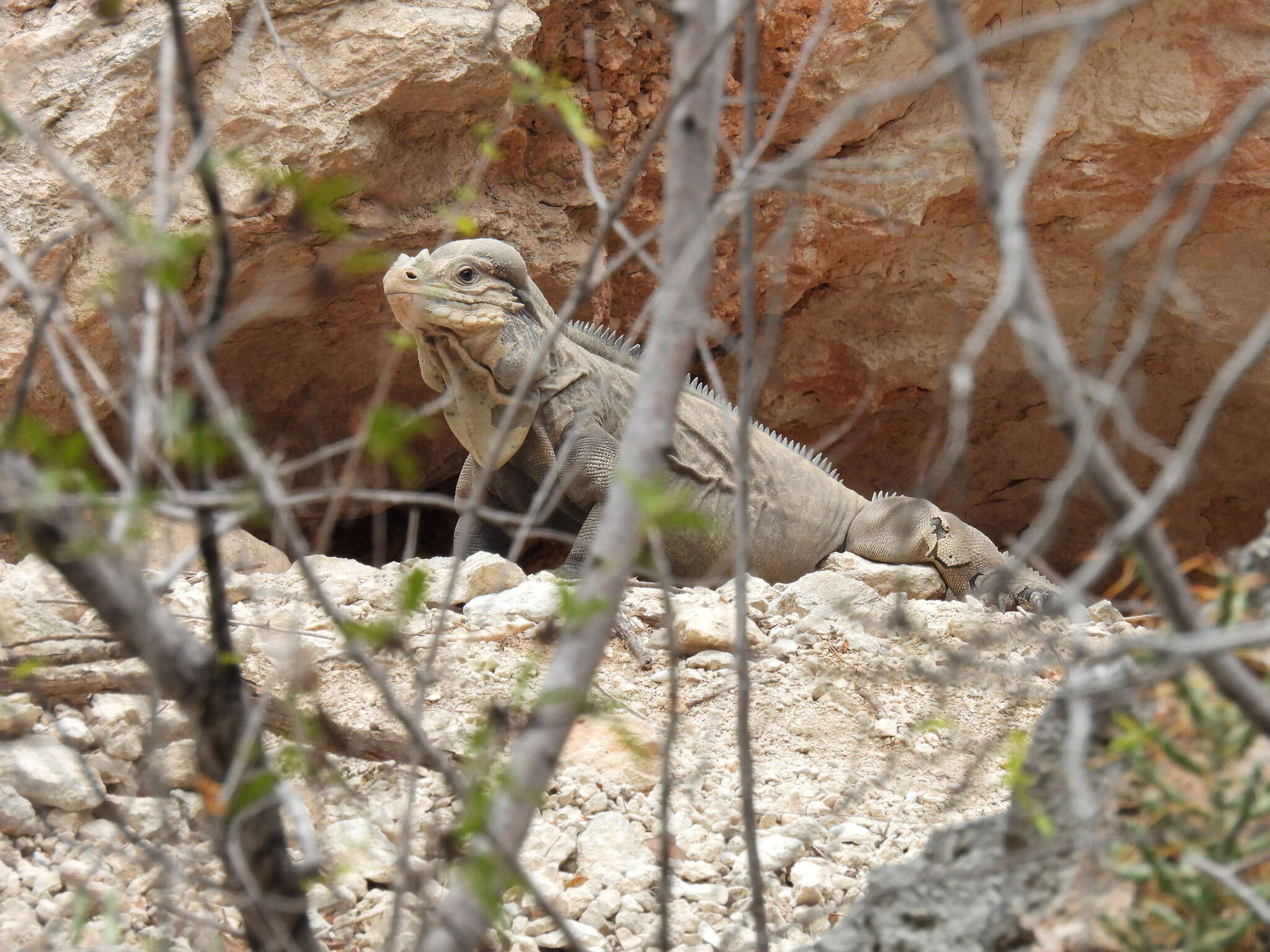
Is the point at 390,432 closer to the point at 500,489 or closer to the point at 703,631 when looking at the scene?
the point at 703,631

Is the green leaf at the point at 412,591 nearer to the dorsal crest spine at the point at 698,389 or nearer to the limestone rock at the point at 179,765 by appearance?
the limestone rock at the point at 179,765

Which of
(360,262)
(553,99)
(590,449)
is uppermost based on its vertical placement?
(553,99)

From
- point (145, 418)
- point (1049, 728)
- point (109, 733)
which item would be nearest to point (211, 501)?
point (145, 418)

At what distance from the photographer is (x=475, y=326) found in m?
6.48

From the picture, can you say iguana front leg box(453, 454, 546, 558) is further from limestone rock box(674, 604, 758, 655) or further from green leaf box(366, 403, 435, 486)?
green leaf box(366, 403, 435, 486)

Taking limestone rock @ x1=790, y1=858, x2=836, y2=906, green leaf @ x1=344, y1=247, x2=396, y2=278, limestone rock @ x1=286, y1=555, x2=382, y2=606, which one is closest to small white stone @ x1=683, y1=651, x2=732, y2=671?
limestone rock @ x1=790, y1=858, x2=836, y2=906

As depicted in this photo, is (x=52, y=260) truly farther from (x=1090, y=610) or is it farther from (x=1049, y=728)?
(x=1049, y=728)

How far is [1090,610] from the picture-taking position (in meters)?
5.69

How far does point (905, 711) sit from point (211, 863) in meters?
2.28

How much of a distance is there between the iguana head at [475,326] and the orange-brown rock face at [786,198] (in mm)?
346

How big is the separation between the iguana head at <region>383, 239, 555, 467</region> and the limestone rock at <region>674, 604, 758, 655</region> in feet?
6.07

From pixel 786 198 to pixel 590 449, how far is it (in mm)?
2215

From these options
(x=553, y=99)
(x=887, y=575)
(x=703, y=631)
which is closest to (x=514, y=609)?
(x=703, y=631)

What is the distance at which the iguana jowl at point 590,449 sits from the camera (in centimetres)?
648
